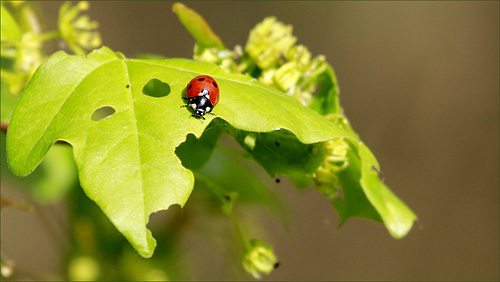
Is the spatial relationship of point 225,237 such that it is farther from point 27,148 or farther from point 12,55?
point 27,148

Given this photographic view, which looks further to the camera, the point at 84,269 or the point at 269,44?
the point at 84,269

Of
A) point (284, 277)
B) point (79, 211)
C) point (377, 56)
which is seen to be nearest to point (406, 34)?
point (377, 56)

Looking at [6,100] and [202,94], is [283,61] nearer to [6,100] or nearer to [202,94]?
[202,94]

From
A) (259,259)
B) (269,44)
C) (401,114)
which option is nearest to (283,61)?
(269,44)

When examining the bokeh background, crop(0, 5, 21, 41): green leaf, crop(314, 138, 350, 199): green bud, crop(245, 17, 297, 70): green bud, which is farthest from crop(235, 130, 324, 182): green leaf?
the bokeh background

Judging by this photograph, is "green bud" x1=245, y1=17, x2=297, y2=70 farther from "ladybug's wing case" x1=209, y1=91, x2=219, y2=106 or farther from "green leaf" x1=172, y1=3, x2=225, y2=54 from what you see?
"ladybug's wing case" x1=209, y1=91, x2=219, y2=106
